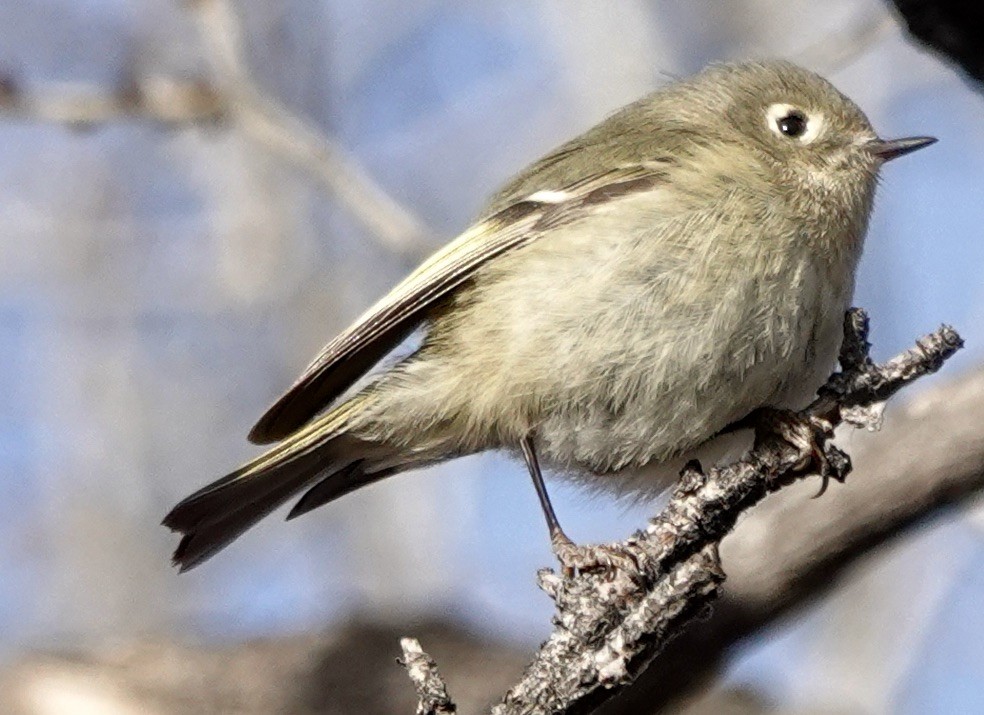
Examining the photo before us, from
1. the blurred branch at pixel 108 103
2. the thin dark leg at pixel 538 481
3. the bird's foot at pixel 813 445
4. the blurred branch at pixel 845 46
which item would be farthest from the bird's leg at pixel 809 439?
the blurred branch at pixel 108 103

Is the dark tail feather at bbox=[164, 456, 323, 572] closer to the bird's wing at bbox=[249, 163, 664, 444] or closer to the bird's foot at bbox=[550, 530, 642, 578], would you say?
the bird's wing at bbox=[249, 163, 664, 444]

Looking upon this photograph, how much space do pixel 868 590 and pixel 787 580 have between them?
1.79 metres

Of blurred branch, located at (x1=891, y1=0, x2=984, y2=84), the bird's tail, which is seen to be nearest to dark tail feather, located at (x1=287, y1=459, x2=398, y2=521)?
the bird's tail

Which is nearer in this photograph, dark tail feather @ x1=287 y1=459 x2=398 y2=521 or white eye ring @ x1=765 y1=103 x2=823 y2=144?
dark tail feather @ x1=287 y1=459 x2=398 y2=521

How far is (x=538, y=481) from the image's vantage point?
269 cm

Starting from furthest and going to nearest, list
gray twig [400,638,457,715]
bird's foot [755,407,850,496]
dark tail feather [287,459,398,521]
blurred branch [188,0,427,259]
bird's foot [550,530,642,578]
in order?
blurred branch [188,0,427,259] < dark tail feather [287,459,398,521] < bird's foot [755,407,850,496] < bird's foot [550,530,642,578] < gray twig [400,638,457,715]

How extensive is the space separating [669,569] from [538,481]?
0.78 meters

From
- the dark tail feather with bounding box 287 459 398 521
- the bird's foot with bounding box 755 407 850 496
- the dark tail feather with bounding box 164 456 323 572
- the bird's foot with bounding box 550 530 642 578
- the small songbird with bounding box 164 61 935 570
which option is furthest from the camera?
the dark tail feather with bounding box 287 459 398 521

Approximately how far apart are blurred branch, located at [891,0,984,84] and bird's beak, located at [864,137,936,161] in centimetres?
52

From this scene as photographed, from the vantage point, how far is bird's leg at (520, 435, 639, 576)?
192cm

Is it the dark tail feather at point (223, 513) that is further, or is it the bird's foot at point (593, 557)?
the dark tail feather at point (223, 513)

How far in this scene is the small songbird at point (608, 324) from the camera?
2535 mm

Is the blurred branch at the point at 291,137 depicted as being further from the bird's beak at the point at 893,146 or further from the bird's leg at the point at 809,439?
the bird's leg at the point at 809,439

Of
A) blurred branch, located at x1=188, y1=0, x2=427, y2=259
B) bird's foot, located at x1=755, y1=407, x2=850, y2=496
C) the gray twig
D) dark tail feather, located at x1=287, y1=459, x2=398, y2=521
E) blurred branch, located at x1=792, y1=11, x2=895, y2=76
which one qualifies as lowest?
the gray twig
